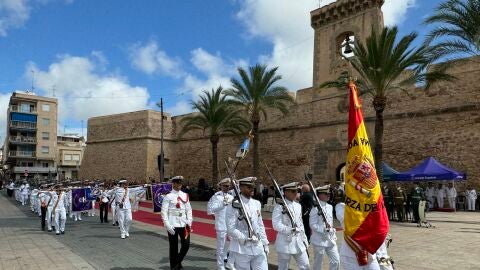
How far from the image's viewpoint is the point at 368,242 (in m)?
4.18

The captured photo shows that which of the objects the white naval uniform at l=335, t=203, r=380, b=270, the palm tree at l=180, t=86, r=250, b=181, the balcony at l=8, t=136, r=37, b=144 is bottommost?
the white naval uniform at l=335, t=203, r=380, b=270

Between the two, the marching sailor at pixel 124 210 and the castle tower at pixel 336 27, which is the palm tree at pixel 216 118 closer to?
the castle tower at pixel 336 27

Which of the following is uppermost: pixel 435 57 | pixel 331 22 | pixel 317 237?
pixel 331 22

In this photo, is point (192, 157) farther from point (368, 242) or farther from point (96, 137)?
point (368, 242)

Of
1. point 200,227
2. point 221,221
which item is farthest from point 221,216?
point 200,227

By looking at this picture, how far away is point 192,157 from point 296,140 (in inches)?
457

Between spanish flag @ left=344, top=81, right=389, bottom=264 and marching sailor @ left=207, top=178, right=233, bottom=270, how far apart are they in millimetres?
3558

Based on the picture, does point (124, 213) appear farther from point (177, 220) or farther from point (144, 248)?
point (177, 220)

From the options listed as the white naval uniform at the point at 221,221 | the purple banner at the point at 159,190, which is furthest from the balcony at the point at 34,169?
the white naval uniform at the point at 221,221

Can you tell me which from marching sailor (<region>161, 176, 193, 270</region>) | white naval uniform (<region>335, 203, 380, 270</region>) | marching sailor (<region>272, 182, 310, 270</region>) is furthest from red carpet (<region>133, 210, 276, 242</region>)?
white naval uniform (<region>335, 203, 380, 270</region>)

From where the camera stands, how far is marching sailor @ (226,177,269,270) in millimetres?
5027

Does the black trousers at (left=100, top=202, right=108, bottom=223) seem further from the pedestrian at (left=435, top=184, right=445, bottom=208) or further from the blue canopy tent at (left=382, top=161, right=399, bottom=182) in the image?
the pedestrian at (left=435, top=184, right=445, bottom=208)

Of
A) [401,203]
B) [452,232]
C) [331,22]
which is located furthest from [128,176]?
[452,232]

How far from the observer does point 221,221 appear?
8219 millimetres
